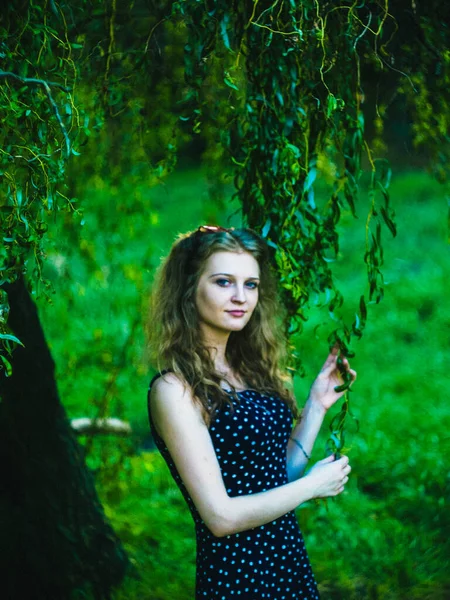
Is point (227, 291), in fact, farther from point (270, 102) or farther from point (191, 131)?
point (191, 131)

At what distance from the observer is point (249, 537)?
238 centimetres

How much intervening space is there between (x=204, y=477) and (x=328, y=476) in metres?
0.41

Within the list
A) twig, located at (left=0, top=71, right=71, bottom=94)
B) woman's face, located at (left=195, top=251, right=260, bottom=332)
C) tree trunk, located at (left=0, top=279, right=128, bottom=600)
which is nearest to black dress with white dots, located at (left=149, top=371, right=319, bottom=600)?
woman's face, located at (left=195, top=251, right=260, bottom=332)

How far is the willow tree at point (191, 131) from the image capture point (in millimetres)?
2215

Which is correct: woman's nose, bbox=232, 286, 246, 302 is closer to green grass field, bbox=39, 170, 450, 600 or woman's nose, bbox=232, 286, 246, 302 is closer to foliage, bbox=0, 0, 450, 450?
foliage, bbox=0, 0, 450, 450

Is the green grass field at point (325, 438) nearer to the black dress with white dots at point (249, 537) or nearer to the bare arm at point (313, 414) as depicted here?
the bare arm at point (313, 414)

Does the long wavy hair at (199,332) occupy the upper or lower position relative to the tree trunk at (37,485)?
upper

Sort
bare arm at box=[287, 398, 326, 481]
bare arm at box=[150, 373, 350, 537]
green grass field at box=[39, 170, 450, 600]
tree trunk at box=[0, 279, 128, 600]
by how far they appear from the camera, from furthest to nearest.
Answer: green grass field at box=[39, 170, 450, 600], tree trunk at box=[0, 279, 128, 600], bare arm at box=[287, 398, 326, 481], bare arm at box=[150, 373, 350, 537]

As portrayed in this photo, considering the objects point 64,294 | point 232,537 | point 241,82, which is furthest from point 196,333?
point 64,294

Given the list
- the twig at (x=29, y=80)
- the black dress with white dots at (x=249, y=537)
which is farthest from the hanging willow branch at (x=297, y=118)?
the twig at (x=29, y=80)

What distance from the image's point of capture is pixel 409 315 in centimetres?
806

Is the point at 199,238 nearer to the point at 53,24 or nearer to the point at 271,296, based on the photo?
the point at 271,296

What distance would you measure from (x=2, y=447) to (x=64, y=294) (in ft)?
3.81

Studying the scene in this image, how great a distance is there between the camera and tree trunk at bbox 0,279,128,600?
3178 mm
